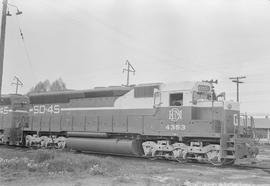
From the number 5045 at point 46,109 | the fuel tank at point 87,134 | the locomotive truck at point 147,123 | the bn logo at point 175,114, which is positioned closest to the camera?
the locomotive truck at point 147,123

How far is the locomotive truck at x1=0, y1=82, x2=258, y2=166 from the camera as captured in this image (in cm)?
1603

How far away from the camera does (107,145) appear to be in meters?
19.2

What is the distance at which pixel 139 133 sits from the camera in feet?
60.0

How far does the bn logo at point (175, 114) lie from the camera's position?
55.5ft

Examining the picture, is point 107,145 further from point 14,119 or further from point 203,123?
point 14,119

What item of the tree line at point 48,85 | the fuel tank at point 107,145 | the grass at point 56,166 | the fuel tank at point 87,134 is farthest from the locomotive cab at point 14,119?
the tree line at point 48,85

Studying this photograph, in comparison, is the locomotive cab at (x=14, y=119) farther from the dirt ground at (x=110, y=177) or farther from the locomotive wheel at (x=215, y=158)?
the locomotive wheel at (x=215, y=158)

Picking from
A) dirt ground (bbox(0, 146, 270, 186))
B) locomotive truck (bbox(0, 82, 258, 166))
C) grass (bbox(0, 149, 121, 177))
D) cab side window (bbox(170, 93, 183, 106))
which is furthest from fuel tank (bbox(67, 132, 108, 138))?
grass (bbox(0, 149, 121, 177))

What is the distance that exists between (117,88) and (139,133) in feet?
9.18

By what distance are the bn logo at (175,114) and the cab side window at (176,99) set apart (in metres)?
0.33

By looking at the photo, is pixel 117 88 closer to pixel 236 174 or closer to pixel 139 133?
pixel 139 133

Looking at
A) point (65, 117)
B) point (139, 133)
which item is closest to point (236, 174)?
point (139, 133)

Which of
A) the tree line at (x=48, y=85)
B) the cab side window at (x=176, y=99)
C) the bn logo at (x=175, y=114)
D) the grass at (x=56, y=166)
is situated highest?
the tree line at (x=48, y=85)

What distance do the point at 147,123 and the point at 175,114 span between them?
1.63 metres
